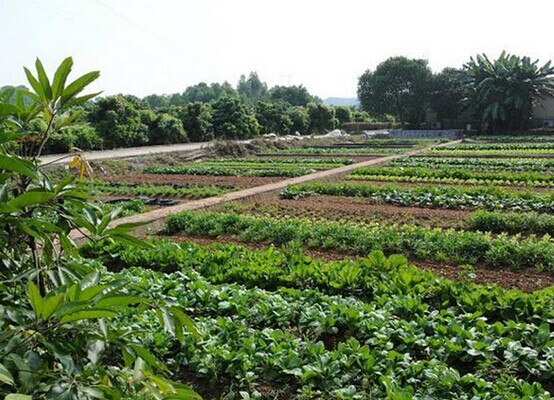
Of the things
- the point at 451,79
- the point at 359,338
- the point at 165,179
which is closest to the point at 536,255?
the point at 359,338

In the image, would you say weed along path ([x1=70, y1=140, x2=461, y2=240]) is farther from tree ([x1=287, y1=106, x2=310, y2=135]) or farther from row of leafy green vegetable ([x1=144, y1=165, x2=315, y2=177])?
tree ([x1=287, y1=106, x2=310, y2=135])

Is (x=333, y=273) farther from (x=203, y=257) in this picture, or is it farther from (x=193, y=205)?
(x=193, y=205)

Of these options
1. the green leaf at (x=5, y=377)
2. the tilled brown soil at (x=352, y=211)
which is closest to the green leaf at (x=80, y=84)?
the green leaf at (x=5, y=377)

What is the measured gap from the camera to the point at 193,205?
1180cm

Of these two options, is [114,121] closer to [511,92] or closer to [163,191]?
[163,191]

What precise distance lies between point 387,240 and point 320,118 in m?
43.7

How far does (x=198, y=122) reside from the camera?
117 feet

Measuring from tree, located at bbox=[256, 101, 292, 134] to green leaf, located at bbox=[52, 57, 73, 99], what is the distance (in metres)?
41.0

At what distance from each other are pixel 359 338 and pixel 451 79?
173ft

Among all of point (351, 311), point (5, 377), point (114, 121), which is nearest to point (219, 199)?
point (351, 311)

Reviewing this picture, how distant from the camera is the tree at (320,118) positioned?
50.6 metres

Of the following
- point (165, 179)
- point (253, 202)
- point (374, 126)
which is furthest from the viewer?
point (374, 126)

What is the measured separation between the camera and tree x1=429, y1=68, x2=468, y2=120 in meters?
51.9

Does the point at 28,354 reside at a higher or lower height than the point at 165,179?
higher
